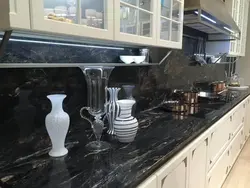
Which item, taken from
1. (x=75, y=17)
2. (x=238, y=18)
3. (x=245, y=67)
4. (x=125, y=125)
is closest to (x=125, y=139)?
(x=125, y=125)

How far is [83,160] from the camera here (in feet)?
3.19

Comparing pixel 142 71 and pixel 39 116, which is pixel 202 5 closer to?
pixel 142 71

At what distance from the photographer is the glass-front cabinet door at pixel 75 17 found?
2.40 feet

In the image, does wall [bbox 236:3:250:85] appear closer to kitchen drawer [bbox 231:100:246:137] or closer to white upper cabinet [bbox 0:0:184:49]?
kitchen drawer [bbox 231:100:246:137]

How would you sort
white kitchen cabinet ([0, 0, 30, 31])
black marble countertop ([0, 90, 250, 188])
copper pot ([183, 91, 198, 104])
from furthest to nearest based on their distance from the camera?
copper pot ([183, 91, 198, 104])
black marble countertop ([0, 90, 250, 188])
white kitchen cabinet ([0, 0, 30, 31])

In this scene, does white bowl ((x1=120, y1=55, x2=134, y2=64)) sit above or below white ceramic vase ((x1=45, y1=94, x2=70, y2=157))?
above

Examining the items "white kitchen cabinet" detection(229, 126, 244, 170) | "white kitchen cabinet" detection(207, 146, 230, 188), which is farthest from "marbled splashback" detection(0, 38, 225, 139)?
"white kitchen cabinet" detection(229, 126, 244, 170)

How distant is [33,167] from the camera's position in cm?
91

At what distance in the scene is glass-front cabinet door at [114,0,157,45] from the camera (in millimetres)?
1085

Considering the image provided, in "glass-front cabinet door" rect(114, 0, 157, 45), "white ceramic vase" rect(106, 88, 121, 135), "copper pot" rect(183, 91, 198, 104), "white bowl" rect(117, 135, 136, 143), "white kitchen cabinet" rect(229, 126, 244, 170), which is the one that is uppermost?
"glass-front cabinet door" rect(114, 0, 157, 45)

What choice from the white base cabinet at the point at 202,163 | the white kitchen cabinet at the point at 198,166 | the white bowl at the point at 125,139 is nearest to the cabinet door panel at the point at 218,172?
the white base cabinet at the point at 202,163

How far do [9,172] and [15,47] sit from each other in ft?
1.74

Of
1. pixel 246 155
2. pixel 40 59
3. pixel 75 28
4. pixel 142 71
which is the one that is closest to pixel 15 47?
pixel 40 59

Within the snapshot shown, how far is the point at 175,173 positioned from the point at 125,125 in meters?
0.35
